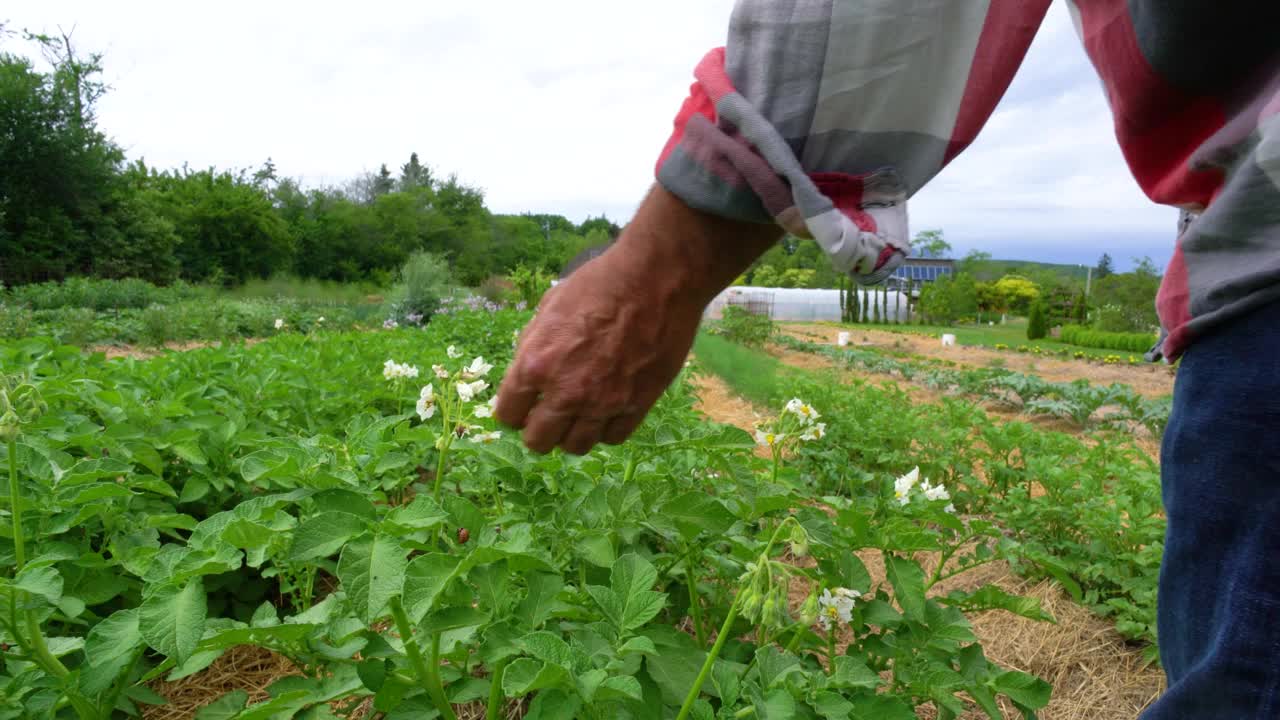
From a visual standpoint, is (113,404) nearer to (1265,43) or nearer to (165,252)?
(1265,43)

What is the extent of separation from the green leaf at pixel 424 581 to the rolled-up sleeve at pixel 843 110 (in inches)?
21.9

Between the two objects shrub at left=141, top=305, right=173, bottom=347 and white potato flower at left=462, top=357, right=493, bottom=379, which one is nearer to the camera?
white potato flower at left=462, top=357, right=493, bottom=379

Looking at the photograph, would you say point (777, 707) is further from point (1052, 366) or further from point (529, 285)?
point (529, 285)

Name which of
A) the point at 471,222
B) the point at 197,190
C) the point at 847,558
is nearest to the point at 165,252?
the point at 197,190

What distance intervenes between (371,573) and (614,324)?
435 millimetres

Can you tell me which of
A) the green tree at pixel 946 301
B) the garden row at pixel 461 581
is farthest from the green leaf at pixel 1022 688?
the green tree at pixel 946 301

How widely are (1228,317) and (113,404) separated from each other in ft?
7.49

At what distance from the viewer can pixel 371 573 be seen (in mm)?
858

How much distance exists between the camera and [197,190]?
30016 mm

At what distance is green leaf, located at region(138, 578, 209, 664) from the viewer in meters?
0.82

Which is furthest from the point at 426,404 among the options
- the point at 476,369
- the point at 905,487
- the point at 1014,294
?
the point at 1014,294

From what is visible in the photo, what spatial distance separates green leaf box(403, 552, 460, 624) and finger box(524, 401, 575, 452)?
18cm

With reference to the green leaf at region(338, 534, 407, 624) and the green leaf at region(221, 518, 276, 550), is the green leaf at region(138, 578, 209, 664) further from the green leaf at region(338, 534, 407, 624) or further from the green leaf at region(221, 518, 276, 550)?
the green leaf at region(338, 534, 407, 624)

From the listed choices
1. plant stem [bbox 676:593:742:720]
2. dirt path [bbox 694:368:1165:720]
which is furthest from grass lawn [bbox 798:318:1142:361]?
plant stem [bbox 676:593:742:720]
